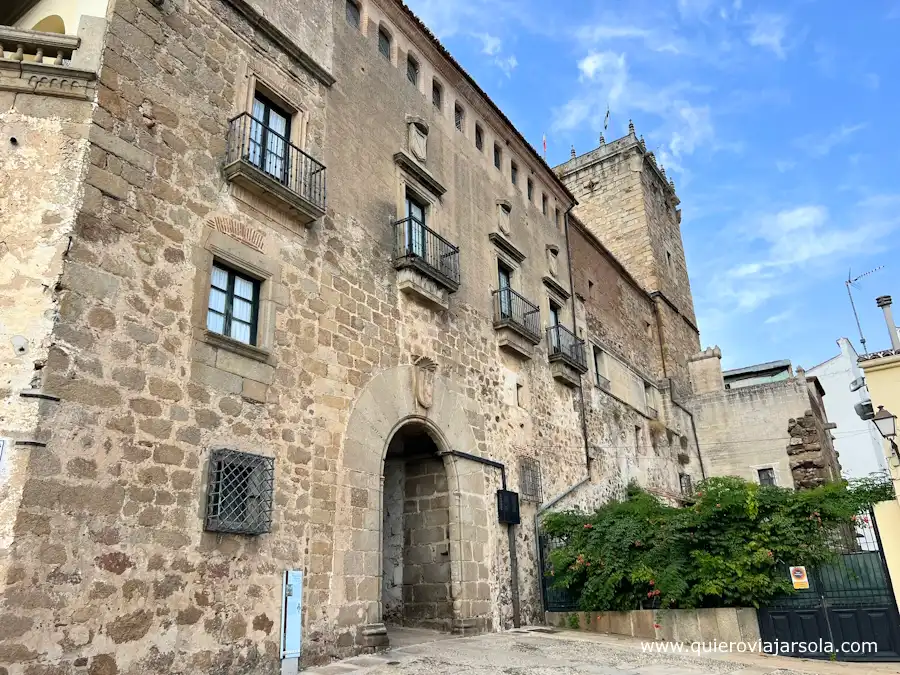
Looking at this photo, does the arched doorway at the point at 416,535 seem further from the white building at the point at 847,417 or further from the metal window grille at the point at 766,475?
the white building at the point at 847,417

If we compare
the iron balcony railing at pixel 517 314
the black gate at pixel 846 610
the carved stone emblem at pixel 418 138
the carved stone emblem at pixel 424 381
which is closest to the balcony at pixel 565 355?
the iron balcony railing at pixel 517 314

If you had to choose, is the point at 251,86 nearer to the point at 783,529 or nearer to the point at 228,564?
the point at 228,564

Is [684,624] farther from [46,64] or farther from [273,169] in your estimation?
[46,64]

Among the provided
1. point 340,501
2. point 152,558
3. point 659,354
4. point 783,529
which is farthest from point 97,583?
point 659,354

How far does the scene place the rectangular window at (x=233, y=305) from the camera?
848 centimetres

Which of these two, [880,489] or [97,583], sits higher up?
[880,489]

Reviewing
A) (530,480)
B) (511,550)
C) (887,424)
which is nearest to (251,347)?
(511,550)

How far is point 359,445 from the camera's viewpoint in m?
10.0

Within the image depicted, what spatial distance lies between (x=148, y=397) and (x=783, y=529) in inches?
375

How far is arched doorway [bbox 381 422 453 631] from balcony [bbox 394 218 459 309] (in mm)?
2434

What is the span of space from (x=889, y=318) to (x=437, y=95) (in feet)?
32.6

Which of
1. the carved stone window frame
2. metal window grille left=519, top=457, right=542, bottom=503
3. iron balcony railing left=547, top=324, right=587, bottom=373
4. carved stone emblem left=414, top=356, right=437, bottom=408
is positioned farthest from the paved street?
iron balcony railing left=547, top=324, right=587, bottom=373

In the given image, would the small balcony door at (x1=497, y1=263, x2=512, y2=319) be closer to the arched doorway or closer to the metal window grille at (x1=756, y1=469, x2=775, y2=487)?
the arched doorway

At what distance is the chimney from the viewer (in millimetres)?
10922
